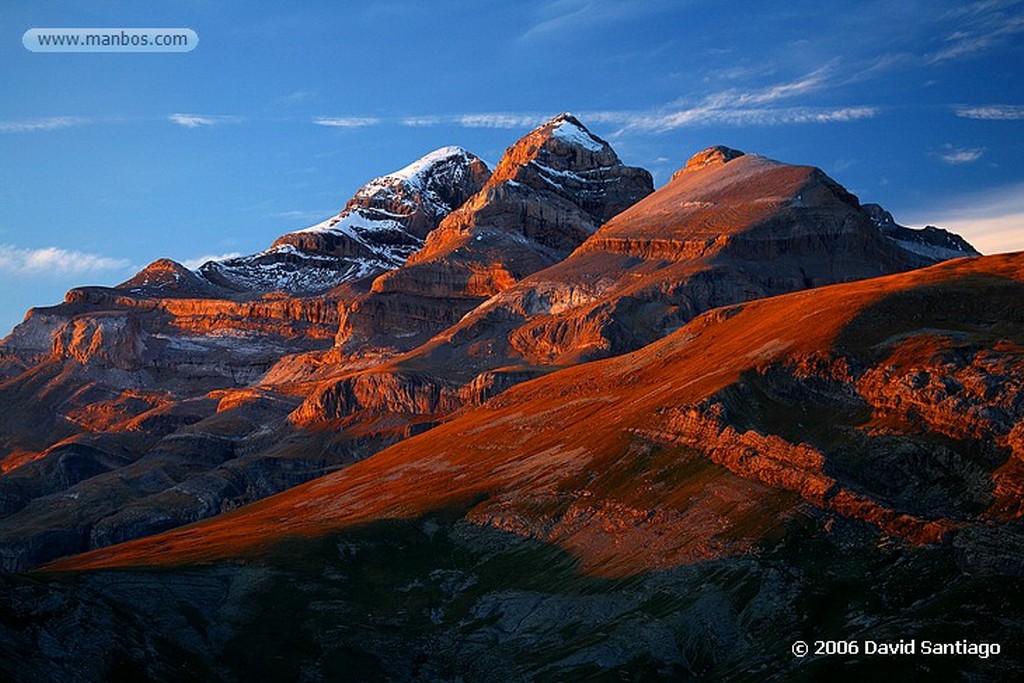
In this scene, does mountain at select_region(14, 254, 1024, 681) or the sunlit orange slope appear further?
the sunlit orange slope

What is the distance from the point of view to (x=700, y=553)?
15250 cm

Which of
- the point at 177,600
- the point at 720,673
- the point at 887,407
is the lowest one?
the point at 720,673

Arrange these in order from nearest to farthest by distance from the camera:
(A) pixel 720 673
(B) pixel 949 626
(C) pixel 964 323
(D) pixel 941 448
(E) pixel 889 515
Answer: (B) pixel 949 626
(A) pixel 720 673
(E) pixel 889 515
(D) pixel 941 448
(C) pixel 964 323

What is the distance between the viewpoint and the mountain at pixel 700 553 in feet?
432

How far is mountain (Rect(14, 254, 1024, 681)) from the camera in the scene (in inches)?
5182

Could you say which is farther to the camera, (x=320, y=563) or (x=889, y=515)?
(x=320, y=563)

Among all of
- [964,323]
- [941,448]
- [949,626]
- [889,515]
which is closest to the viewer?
[949,626]

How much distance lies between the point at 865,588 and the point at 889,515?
13115 mm

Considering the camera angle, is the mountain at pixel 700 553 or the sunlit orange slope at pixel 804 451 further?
the sunlit orange slope at pixel 804 451

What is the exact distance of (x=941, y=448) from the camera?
155250 millimetres

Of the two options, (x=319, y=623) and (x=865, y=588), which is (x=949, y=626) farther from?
(x=319, y=623)

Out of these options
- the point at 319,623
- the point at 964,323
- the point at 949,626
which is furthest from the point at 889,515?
the point at 319,623

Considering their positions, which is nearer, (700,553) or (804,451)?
(700,553)

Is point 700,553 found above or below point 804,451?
below
